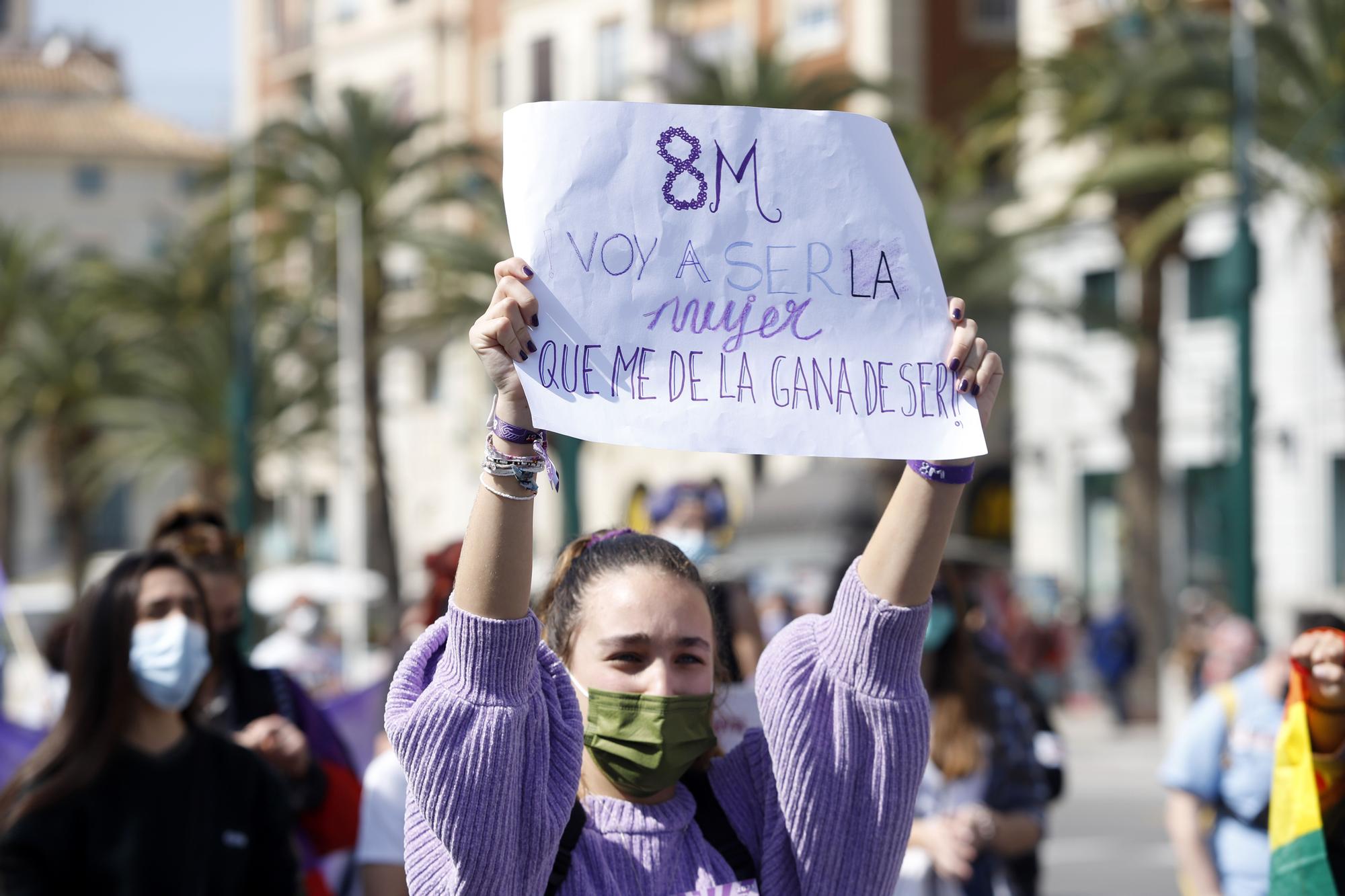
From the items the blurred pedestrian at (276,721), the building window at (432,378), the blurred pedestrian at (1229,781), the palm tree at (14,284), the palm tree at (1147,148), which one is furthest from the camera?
the building window at (432,378)

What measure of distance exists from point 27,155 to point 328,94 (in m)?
24.7

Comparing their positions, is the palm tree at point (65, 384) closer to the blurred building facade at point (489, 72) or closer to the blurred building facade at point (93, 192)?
the blurred building facade at point (489, 72)

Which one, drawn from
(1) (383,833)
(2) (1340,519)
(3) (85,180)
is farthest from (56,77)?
(1) (383,833)

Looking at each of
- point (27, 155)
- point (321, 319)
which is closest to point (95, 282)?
point (321, 319)

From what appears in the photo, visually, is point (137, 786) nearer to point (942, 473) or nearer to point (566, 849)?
point (566, 849)

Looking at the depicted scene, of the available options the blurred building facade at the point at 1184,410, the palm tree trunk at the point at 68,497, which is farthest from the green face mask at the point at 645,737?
the palm tree trunk at the point at 68,497

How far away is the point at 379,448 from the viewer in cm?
3086

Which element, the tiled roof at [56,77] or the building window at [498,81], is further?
the tiled roof at [56,77]

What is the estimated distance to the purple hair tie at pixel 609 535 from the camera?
10.3ft

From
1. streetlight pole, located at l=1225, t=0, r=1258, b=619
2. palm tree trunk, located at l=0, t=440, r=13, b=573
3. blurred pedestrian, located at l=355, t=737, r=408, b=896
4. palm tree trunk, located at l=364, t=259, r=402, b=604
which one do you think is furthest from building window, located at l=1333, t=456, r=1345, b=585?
blurred pedestrian, located at l=355, t=737, r=408, b=896

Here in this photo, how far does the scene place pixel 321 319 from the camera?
1358 inches

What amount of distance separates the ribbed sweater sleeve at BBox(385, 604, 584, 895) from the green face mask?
0.54ft

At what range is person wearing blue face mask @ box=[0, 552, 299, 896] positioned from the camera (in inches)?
167

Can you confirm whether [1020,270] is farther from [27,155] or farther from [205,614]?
[27,155]
